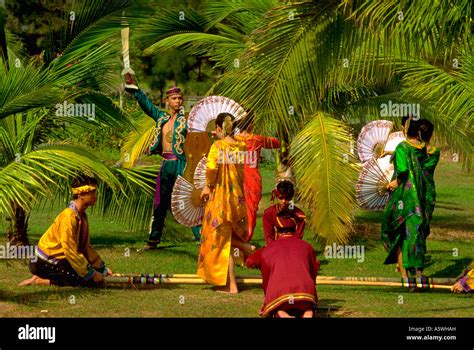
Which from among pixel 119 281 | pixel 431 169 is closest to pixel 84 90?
pixel 119 281

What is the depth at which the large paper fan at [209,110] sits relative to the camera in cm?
1047

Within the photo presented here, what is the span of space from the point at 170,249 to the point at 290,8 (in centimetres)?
441

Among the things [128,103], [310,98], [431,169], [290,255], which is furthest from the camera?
[128,103]

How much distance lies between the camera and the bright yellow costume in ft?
30.3

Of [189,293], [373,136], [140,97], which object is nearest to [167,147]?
[140,97]

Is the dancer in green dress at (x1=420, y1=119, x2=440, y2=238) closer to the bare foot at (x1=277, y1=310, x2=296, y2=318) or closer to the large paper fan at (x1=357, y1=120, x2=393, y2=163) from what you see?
the large paper fan at (x1=357, y1=120, x2=393, y2=163)

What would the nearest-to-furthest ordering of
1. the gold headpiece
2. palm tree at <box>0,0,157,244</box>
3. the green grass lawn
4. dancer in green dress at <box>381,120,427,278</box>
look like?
the green grass lawn, palm tree at <box>0,0,157,244</box>, the gold headpiece, dancer in green dress at <box>381,120,427,278</box>

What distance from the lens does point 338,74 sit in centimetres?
1012

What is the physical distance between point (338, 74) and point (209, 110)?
1552 mm

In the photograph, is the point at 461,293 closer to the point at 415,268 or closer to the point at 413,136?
the point at 415,268

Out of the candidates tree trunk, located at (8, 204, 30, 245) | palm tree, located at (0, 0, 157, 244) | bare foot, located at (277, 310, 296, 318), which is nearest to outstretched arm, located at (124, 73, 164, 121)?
palm tree, located at (0, 0, 157, 244)

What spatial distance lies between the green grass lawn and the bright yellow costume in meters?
0.25

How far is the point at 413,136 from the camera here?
9.71 m

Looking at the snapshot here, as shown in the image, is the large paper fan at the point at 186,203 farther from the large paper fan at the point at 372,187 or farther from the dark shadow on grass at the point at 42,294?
the dark shadow on grass at the point at 42,294
